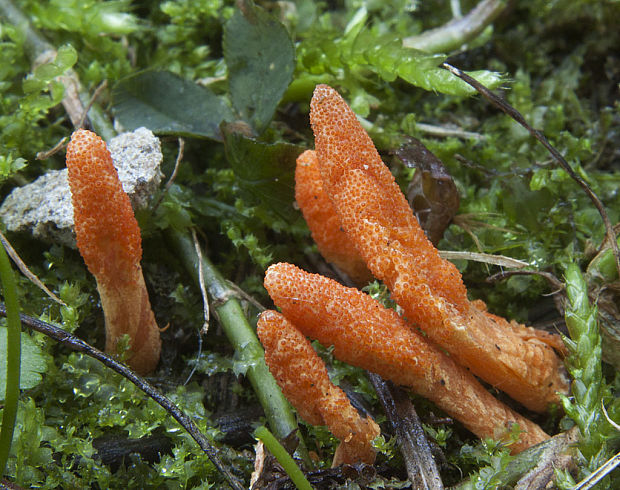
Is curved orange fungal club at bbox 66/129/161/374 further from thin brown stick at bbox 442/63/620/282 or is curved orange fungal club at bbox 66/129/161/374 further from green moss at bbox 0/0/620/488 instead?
thin brown stick at bbox 442/63/620/282

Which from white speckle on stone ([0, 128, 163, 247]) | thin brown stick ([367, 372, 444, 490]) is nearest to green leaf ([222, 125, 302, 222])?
white speckle on stone ([0, 128, 163, 247])

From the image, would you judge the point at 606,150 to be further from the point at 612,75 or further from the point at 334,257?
Result: the point at 334,257

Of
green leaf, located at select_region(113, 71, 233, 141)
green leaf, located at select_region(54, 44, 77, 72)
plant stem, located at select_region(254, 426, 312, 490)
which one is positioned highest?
green leaf, located at select_region(54, 44, 77, 72)

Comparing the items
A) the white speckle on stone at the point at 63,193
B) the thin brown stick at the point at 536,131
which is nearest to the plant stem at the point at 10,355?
the white speckle on stone at the point at 63,193

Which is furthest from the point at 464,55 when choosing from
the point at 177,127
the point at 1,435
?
the point at 1,435

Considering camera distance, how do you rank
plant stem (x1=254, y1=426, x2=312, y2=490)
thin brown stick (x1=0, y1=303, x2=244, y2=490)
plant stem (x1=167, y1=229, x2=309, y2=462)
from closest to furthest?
plant stem (x1=254, y1=426, x2=312, y2=490) < thin brown stick (x1=0, y1=303, x2=244, y2=490) < plant stem (x1=167, y1=229, x2=309, y2=462)

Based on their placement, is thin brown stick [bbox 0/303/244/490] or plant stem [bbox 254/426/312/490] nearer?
plant stem [bbox 254/426/312/490]
